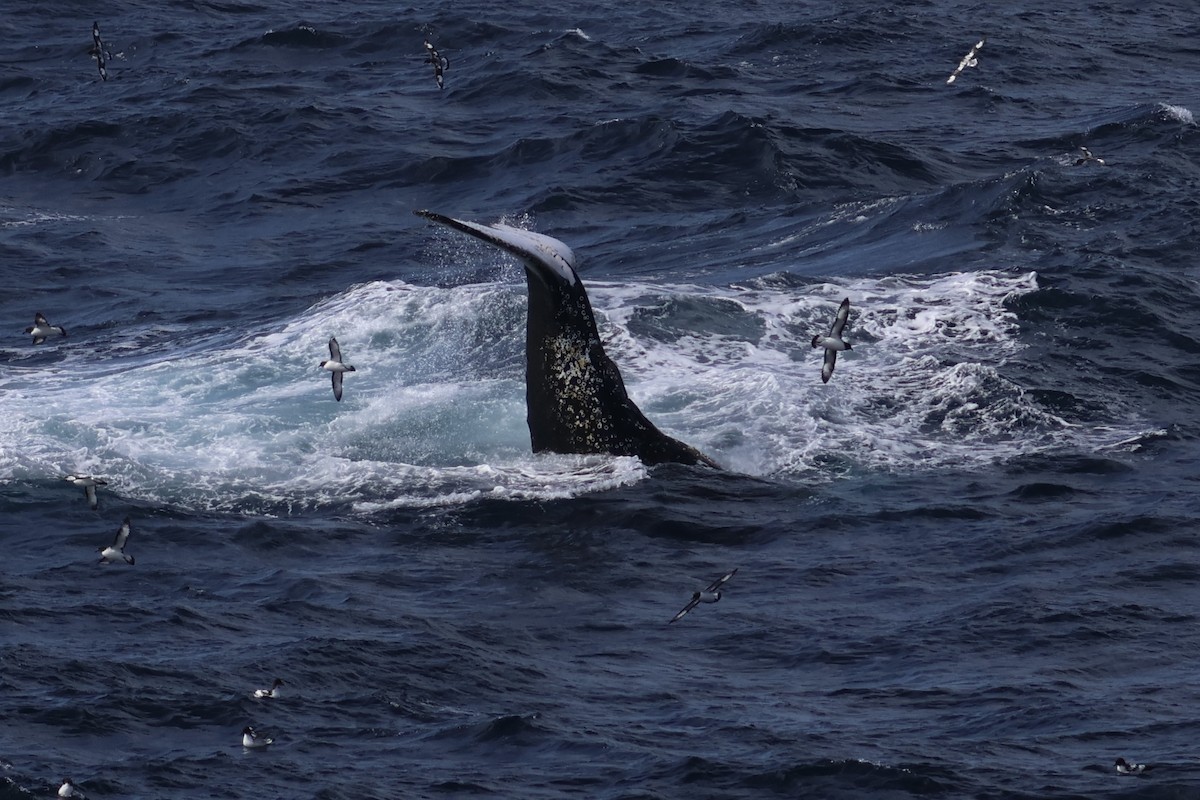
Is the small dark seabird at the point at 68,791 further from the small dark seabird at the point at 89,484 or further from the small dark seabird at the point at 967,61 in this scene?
the small dark seabird at the point at 967,61

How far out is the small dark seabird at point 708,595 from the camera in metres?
18.3

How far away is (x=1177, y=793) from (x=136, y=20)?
152 ft

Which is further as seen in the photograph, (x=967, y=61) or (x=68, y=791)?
(x=967, y=61)

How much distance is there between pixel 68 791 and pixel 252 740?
4.90ft

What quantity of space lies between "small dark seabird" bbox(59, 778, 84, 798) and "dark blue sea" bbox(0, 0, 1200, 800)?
234mm

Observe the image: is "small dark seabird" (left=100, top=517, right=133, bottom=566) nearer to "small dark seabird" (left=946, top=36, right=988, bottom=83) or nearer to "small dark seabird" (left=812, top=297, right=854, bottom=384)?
"small dark seabird" (left=812, top=297, right=854, bottom=384)

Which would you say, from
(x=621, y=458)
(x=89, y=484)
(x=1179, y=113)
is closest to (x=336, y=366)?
(x=89, y=484)

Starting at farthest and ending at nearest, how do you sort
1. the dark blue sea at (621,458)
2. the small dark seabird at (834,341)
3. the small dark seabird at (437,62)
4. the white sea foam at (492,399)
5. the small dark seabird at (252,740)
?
1. the small dark seabird at (437,62)
2. the white sea foam at (492,399)
3. the small dark seabird at (834,341)
4. the dark blue sea at (621,458)
5. the small dark seabird at (252,740)

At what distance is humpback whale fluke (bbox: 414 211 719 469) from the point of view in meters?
20.4

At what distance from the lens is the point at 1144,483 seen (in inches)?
874

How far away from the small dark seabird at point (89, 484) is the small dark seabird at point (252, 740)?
596 centimetres

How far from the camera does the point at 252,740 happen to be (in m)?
15.7

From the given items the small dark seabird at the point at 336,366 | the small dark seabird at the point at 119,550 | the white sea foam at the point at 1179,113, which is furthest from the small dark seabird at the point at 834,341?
the white sea foam at the point at 1179,113

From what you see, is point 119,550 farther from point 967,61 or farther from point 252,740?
point 967,61
